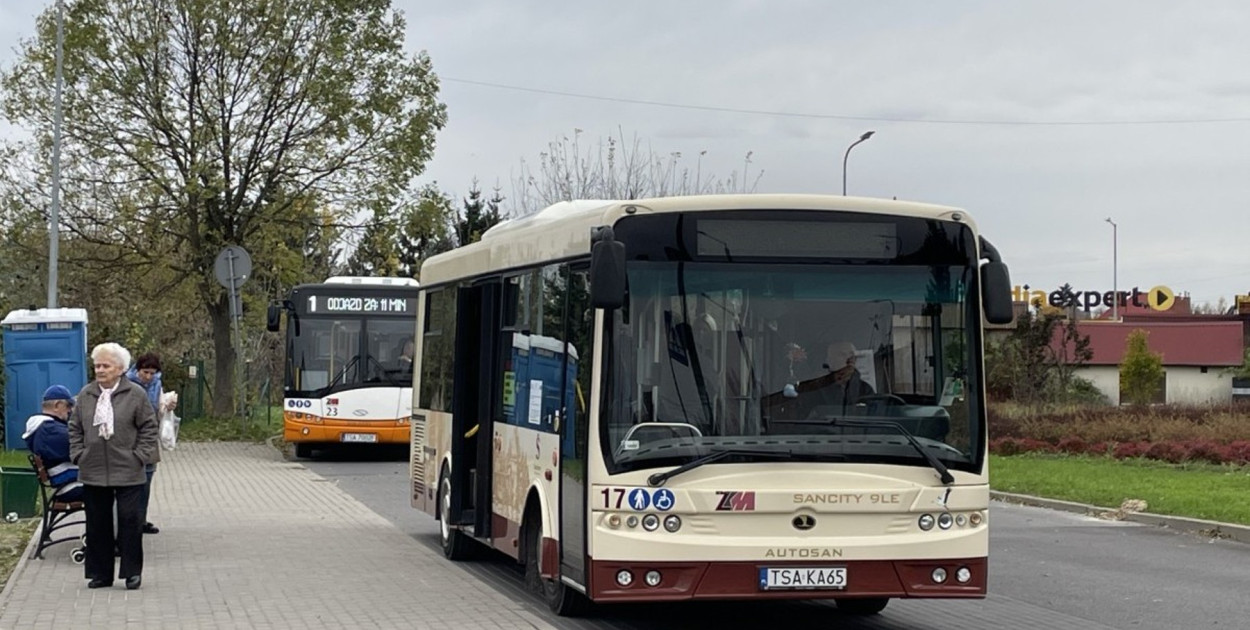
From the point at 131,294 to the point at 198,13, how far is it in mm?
12669

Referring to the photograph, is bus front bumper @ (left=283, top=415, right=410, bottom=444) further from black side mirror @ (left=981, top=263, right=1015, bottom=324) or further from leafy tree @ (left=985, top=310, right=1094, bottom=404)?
black side mirror @ (left=981, top=263, right=1015, bottom=324)

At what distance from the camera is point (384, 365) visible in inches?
1150

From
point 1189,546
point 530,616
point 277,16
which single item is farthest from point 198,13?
point 530,616

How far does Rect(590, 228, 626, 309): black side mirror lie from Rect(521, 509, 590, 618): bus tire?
7.16 feet

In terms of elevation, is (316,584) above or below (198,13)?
below

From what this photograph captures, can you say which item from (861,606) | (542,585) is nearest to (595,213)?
(542,585)

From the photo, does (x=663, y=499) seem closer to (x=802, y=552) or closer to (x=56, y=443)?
(x=802, y=552)

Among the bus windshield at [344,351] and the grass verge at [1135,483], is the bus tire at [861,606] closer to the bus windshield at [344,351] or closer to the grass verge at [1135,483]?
the grass verge at [1135,483]

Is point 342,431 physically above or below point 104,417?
below

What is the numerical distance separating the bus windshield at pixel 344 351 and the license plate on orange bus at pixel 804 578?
65.4 feet

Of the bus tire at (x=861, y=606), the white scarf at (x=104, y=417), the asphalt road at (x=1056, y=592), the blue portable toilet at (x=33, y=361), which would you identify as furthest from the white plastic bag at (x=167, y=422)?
the blue portable toilet at (x=33, y=361)

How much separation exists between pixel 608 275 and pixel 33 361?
2017 cm

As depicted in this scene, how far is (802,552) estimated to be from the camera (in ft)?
31.8

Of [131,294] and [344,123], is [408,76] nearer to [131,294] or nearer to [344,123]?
[344,123]
